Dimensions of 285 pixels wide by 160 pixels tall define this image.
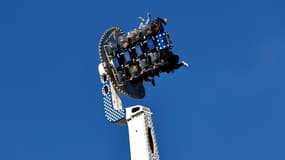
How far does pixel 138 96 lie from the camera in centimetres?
6869

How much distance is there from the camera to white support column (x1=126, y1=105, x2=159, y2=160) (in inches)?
2482

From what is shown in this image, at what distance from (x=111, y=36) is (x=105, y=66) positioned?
2359 millimetres

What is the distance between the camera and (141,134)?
209 ft

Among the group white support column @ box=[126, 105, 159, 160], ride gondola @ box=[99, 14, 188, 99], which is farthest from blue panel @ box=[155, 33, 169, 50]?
white support column @ box=[126, 105, 159, 160]

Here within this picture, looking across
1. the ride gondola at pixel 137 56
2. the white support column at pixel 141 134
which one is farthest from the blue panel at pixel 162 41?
the white support column at pixel 141 134

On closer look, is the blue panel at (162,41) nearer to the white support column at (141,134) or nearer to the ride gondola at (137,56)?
the ride gondola at (137,56)

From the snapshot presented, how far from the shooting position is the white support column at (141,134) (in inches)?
2482

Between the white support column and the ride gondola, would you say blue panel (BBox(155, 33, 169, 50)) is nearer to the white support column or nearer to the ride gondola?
the ride gondola

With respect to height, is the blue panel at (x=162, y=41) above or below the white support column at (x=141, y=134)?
above

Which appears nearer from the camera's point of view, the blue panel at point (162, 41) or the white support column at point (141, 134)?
the white support column at point (141, 134)

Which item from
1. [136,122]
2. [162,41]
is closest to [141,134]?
[136,122]

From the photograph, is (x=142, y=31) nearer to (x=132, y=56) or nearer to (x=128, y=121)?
(x=132, y=56)

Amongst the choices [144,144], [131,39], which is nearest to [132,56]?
[131,39]

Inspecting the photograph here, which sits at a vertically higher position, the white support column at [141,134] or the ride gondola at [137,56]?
the ride gondola at [137,56]
